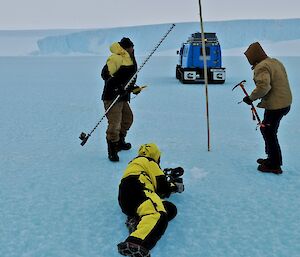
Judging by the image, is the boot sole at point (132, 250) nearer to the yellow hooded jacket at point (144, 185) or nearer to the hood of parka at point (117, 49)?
the yellow hooded jacket at point (144, 185)

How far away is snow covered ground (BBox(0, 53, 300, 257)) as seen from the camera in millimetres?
3008

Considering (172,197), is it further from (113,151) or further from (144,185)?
(113,151)

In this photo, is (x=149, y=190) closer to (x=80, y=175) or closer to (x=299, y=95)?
(x=80, y=175)

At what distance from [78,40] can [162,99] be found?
46265 mm

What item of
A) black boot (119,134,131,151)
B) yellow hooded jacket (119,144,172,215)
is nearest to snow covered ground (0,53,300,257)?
black boot (119,134,131,151)

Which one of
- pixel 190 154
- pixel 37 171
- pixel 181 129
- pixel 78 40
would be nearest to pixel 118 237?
pixel 37 171

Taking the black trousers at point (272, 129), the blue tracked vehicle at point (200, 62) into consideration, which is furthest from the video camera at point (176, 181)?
the blue tracked vehicle at point (200, 62)

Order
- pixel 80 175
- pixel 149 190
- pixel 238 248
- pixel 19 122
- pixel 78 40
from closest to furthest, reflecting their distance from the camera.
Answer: pixel 238 248, pixel 149 190, pixel 80 175, pixel 19 122, pixel 78 40

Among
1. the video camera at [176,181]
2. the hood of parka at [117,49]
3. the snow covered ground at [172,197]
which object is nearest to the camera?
the snow covered ground at [172,197]

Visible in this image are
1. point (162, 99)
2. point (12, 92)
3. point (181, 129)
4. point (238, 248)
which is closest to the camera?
point (238, 248)

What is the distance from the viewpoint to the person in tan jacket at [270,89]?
4.18 meters

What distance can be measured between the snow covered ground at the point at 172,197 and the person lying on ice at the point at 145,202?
149mm

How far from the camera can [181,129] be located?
23.7 ft

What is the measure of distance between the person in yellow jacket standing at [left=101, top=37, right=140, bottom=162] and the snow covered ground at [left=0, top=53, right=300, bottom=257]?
400mm
